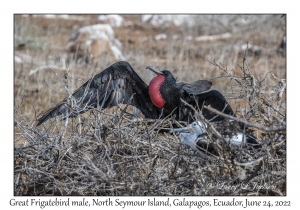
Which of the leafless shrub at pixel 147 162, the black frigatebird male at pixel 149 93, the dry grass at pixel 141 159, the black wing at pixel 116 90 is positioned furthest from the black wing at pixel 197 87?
the leafless shrub at pixel 147 162

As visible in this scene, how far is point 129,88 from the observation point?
3.98 metres

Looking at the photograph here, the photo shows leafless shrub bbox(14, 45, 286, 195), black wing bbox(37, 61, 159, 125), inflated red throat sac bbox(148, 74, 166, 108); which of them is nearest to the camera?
leafless shrub bbox(14, 45, 286, 195)

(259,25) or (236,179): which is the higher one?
(259,25)

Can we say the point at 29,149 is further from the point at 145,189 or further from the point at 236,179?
the point at 236,179

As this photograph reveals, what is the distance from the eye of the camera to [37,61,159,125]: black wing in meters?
3.75

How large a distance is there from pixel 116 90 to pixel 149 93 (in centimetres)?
24

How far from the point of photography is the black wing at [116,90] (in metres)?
3.75

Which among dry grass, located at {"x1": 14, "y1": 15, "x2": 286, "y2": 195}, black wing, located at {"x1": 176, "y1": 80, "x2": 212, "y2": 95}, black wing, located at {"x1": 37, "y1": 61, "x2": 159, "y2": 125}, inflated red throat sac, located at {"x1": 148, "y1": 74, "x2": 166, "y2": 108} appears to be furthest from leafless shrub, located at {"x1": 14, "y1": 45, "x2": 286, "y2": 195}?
inflated red throat sac, located at {"x1": 148, "y1": 74, "x2": 166, "y2": 108}

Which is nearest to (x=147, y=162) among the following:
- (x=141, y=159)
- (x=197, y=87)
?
(x=141, y=159)

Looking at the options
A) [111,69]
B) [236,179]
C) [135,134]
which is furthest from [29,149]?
[236,179]

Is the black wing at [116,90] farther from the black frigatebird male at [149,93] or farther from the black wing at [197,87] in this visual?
the black wing at [197,87]

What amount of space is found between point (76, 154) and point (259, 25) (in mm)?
8692

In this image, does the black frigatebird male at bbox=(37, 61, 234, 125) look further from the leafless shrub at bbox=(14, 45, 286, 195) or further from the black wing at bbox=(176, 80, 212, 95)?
the leafless shrub at bbox=(14, 45, 286, 195)

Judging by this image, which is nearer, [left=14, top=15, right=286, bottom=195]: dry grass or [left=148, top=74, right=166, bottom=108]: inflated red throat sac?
[left=14, top=15, right=286, bottom=195]: dry grass
